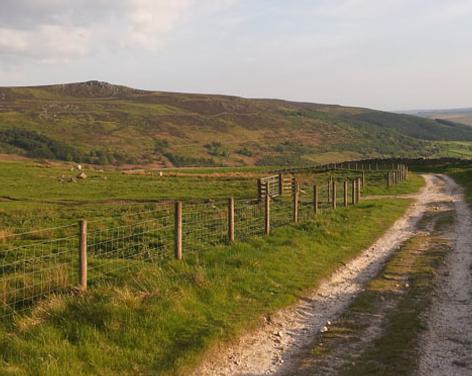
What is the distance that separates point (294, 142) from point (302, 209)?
15246 cm

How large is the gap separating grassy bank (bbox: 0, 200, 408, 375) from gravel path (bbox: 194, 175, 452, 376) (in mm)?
226

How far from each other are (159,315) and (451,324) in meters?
4.60

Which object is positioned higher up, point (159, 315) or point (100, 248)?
point (159, 315)

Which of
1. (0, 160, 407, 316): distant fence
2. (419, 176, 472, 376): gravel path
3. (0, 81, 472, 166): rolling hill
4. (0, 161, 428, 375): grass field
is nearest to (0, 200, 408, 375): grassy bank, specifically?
(0, 161, 428, 375): grass field

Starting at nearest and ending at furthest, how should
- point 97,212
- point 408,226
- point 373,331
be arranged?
point 373,331, point 408,226, point 97,212

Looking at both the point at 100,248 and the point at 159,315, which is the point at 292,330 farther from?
the point at 100,248

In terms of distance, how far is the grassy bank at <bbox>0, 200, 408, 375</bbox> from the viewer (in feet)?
21.9

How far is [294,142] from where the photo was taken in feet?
576

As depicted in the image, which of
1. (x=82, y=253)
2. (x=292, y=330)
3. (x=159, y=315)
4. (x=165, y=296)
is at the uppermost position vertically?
(x=82, y=253)

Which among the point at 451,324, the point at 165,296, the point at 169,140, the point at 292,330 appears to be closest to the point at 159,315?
the point at 165,296

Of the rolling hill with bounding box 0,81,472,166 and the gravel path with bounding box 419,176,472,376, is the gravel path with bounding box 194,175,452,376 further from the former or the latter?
the rolling hill with bounding box 0,81,472,166

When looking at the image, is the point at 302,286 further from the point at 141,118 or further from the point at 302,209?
the point at 141,118

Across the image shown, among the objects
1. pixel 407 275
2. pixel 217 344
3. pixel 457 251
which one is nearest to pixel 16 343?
pixel 217 344

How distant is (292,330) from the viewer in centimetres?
843
